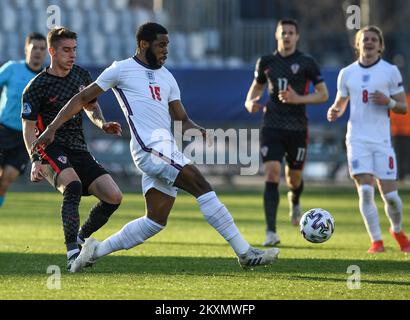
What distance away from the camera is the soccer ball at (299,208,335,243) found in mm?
10547

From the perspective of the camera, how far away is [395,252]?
12211 millimetres

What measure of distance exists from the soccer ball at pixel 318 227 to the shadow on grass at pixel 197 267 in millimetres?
263

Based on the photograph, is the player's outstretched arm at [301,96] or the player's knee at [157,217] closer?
the player's knee at [157,217]

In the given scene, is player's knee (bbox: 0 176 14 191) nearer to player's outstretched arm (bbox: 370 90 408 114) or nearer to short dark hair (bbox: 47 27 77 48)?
short dark hair (bbox: 47 27 77 48)

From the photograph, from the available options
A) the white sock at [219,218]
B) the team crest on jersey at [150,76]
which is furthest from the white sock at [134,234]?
the team crest on jersey at [150,76]

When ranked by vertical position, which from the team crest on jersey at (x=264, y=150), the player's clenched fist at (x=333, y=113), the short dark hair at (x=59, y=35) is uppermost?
the short dark hair at (x=59, y=35)

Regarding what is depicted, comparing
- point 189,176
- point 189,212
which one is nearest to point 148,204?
point 189,176

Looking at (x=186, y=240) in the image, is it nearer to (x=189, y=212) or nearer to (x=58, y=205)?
(x=189, y=212)

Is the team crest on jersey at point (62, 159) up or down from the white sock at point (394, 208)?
up

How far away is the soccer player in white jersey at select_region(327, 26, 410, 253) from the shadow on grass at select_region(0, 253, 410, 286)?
1.34m

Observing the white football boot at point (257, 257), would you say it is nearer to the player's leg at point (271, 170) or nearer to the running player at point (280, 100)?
the player's leg at point (271, 170)

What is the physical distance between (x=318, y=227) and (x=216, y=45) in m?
25.1

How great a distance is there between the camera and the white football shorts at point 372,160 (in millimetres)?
12266

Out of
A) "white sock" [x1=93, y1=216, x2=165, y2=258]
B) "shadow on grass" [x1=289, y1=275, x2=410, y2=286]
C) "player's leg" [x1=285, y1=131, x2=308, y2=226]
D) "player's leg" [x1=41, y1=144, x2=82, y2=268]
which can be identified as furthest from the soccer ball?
"player's leg" [x1=285, y1=131, x2=308, y2=226]
